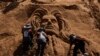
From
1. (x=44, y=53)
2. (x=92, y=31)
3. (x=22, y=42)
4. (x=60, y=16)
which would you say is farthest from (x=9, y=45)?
(x=92, y=31)

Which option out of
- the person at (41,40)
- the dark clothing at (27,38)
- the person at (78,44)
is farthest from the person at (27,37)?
the person at (78,44)

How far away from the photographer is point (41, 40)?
52.5ft

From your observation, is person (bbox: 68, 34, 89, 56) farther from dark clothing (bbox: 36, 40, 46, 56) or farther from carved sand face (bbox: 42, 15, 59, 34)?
carved sand face (bbox: 42, 15, 59, 34)

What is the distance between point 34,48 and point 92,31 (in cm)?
→ 347

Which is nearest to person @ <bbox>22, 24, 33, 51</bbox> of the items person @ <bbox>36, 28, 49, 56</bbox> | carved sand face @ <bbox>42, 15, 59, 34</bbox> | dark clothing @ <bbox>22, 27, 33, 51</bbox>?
dark clothing @ <bbox>22, 27, 33, 51</bbox>

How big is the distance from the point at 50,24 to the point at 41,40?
6.87ft

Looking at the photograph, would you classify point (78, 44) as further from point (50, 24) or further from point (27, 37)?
point (27, 37)

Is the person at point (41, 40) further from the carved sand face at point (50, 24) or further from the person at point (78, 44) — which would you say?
the person at point (78, 44)

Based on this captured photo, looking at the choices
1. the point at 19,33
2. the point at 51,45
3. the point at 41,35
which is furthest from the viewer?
the point at 19,33

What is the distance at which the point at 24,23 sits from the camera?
738 inches

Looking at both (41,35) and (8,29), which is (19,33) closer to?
(8,29)

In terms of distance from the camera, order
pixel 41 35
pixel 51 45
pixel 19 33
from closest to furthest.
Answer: pixel 41 35 < pixel 51 45 < pixel 19 33

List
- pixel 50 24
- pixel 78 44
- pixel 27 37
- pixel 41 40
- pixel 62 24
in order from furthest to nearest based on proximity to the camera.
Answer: pixel 62 24 < pixel 50 24 < pixel 27 37 < pixel 78 44 < pixel 41 40

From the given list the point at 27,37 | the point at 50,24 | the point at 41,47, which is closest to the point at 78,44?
the point at 41,47
